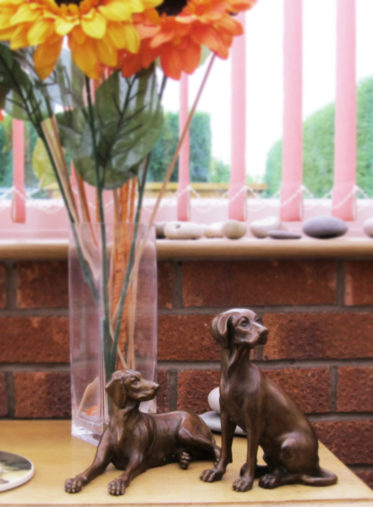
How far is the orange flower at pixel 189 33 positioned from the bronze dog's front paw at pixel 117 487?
0.47 meters

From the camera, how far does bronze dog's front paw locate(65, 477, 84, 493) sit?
2.09 feet

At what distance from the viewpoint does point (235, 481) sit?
66cm

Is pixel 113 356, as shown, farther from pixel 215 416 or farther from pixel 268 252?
pixel 268 252

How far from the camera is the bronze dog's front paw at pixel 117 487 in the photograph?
2.07 ft

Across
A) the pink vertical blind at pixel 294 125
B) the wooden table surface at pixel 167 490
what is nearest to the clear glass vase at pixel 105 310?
the wooden table surface at pixel 167 490

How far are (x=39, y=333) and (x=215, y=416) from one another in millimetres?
328

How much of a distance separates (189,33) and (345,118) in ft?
1.53

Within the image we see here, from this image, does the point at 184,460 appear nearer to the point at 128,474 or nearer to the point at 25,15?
the point at 128,474

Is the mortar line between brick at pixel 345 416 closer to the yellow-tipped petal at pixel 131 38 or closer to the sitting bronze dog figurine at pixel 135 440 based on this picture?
the sitting bronze dog figurine at pixel 135 440

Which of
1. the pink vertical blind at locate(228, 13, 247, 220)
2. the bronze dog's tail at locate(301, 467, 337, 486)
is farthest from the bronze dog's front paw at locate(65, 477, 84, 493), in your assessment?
the pink vertical blind at locate(228, 13, 247, 220)

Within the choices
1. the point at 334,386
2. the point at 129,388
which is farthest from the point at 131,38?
the point at 334,386

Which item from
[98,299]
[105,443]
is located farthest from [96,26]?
[105,443]

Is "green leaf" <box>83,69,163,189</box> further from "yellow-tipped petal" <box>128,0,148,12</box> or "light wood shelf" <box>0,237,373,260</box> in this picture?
"light wood shelf" <box>0,237,373,260</box>

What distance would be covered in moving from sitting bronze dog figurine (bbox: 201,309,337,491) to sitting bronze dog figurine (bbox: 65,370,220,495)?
0.06 meters
